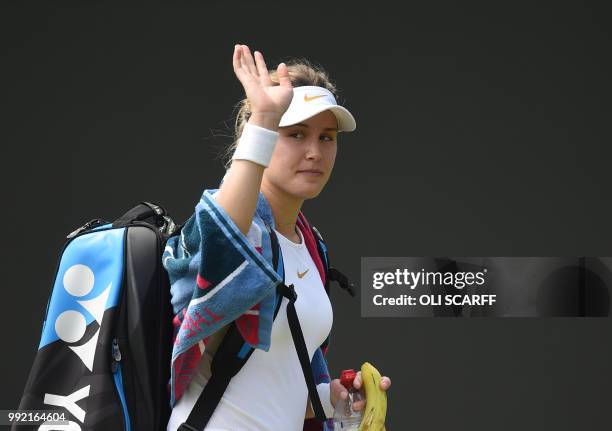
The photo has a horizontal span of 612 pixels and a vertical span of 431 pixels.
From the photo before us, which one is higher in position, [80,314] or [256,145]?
[256,145]

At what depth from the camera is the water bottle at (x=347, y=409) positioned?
183 cm

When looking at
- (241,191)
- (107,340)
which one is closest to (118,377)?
(107,340)

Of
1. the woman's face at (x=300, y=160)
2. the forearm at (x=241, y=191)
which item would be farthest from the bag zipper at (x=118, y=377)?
the woman's face at (x=300, y=160)

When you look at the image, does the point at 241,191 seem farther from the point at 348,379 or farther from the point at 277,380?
the point at 348,379

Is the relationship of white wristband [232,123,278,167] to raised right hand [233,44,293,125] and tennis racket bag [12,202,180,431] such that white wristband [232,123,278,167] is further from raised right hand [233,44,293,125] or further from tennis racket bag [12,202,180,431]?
tennis racket bag [12,202,180,431]

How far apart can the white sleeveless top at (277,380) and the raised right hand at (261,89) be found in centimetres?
34

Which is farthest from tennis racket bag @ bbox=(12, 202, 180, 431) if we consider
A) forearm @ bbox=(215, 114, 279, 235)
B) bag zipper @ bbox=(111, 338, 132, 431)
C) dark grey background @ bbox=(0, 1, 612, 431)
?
dark grey background @ bbox=(0, 1, 612, 431)

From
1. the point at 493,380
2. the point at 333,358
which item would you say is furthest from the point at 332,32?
the point at 493,380

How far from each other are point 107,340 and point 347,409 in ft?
1.78

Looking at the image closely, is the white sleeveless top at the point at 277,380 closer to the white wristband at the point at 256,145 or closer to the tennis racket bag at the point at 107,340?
the tennis racket bag at the point at 107,340

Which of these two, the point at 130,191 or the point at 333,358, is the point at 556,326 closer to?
the point at 333,358

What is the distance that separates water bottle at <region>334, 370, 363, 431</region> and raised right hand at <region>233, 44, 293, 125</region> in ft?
2.02

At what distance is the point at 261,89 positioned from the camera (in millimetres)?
1463

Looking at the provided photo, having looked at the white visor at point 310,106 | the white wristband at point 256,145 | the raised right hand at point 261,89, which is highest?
the white visor at point 310,106
